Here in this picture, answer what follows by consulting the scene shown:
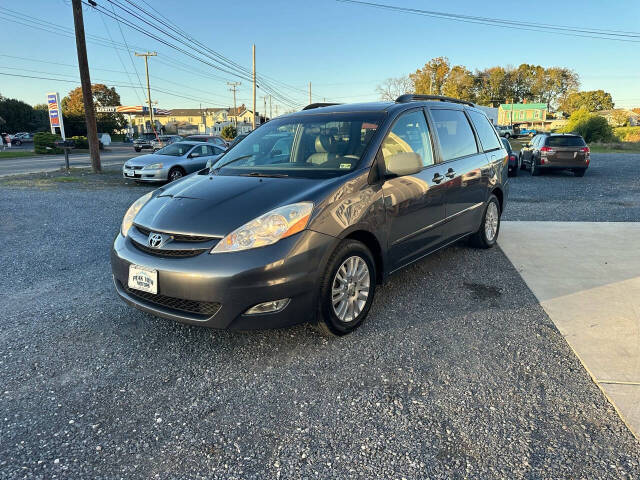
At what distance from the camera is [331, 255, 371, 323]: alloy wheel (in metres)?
3.13

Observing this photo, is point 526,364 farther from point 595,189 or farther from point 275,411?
point 595,189

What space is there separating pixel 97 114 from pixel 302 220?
2976 inches

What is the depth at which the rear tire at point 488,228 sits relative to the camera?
5398mm

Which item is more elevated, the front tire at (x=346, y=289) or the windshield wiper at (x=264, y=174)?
the windshield wiper at (x=264, y=174)

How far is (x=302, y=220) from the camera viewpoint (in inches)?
113

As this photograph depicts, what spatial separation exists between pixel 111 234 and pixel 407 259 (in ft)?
15.8

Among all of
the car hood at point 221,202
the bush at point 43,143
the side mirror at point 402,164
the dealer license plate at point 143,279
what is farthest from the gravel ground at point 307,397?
the bush at point 43,143

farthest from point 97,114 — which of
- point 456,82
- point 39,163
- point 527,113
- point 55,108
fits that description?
point 527,113

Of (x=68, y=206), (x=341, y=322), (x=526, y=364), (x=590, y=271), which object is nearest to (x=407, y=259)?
(x=341, y=322)

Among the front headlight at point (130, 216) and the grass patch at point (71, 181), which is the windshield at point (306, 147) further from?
the grass patch at point (71, 181)

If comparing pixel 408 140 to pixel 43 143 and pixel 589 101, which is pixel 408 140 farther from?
pixel 589 101

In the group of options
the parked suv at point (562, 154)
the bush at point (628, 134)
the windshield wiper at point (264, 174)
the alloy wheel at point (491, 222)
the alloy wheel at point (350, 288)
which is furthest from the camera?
the bush at point (628, 134)

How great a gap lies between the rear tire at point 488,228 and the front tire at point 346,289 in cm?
253

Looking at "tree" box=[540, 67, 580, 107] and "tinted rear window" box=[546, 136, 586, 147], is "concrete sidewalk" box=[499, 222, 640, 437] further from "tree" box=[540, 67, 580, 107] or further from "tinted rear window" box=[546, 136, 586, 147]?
"tree" box=[540, 67, 580, 107]
